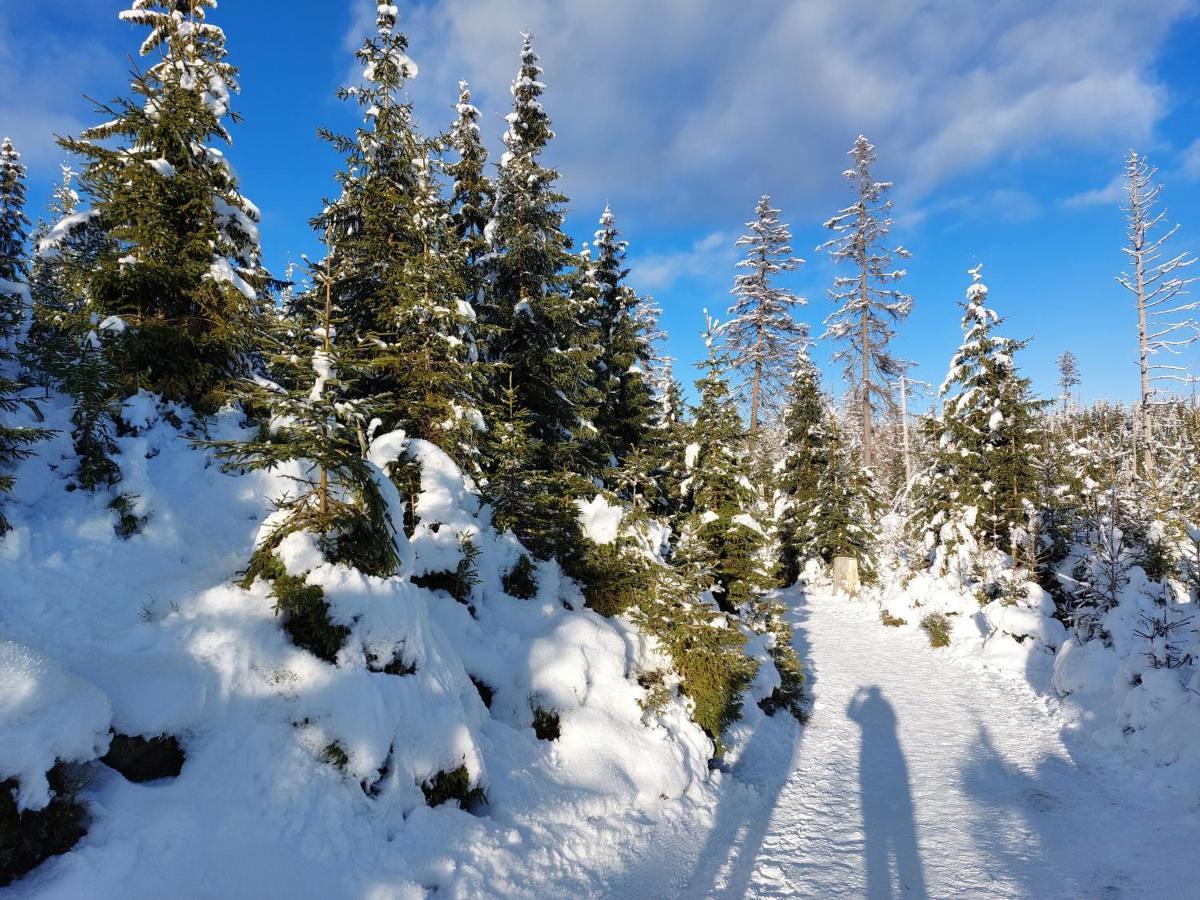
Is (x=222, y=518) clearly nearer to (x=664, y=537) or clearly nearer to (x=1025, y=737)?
(x=664, y=537)

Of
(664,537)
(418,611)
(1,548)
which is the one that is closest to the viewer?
(1,548)

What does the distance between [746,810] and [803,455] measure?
19.3 meters

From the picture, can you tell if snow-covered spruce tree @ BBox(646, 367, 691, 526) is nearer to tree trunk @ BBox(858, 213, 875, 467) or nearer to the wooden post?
the wooden post

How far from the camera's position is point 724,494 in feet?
44.3

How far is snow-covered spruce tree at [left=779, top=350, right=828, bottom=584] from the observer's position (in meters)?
25.2

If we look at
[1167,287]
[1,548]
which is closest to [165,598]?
[1,548]

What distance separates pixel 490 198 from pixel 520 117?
8.37 feet

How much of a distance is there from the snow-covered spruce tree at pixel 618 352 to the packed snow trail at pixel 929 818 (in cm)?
1154

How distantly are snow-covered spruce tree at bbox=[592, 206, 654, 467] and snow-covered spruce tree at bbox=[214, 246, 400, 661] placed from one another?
13363 mm

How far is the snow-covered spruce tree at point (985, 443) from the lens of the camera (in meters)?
18.9

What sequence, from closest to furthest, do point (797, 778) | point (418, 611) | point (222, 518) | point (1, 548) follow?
point (1, 548) < point (418, 611) < point (222, 518) < point (797, 778)

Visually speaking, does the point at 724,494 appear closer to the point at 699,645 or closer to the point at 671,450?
the point at 671,450

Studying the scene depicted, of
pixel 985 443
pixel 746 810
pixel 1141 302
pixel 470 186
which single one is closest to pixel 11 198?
pixel 470 186

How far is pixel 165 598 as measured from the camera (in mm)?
5906
